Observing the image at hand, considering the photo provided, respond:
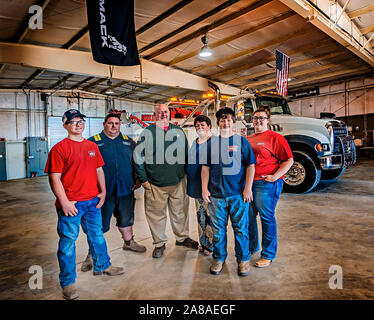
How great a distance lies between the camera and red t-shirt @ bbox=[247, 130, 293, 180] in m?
2.64

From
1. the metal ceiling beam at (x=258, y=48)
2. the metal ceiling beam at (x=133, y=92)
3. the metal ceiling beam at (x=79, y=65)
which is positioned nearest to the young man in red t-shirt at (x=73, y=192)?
the metal ceiling beam at (x=79, y=65)

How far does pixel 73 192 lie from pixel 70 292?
89cm

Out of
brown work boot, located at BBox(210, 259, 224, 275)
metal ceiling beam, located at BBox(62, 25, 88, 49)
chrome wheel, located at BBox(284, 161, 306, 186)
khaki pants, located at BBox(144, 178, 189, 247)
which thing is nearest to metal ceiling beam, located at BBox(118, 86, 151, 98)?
metal ceiling beam, located at BBox(62, 25, 88, 49)

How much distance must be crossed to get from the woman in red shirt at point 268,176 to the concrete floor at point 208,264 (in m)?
0.28

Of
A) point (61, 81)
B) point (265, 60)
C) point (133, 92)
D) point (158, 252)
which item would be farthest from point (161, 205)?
point (133, 92)

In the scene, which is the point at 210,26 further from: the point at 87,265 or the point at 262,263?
the point at 87,265

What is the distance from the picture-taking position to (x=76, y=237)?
7.34 ft

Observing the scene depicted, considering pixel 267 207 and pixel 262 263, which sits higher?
pixel 267 207

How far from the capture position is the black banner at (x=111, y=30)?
4520 millimetres

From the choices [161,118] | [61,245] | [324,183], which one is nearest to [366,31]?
[324,183]

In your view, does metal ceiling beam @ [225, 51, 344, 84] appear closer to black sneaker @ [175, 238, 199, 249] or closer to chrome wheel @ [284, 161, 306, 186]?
chrome wheel @ [284, 161, 306, 186]

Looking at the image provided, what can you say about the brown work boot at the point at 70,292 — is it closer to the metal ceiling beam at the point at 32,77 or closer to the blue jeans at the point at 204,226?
the blue jeans at the point at 204,226

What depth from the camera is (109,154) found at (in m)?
2.84

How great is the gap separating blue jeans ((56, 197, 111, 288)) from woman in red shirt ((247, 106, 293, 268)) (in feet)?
5.47
